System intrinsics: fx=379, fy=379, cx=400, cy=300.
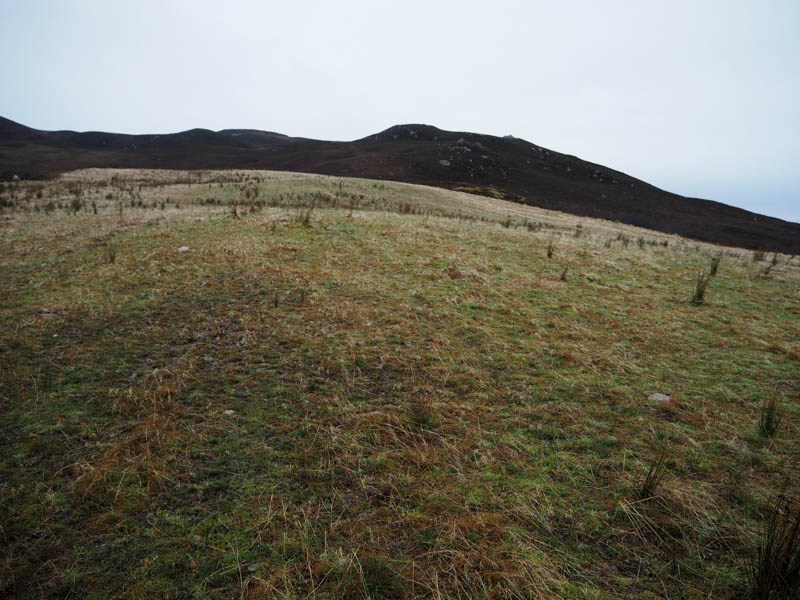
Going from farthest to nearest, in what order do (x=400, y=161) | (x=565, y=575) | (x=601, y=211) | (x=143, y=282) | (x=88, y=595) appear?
(x=400, y=161), (x=601, y=211), (x=143, y=282), (x=565, y=575), (x=88, y=595)

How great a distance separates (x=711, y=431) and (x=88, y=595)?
5.72m

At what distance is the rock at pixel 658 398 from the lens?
4.78 metres

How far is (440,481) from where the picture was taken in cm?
340

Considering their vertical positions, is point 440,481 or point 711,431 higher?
point 711,431

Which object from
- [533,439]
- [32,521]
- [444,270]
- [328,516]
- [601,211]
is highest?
[601,211]

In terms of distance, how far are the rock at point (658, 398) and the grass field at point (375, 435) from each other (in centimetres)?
7

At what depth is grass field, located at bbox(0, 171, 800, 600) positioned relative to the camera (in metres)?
2.65

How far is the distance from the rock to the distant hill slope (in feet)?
159

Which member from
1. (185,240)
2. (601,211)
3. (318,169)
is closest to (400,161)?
(318,169)

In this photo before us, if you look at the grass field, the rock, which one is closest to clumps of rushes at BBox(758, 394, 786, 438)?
the grass field

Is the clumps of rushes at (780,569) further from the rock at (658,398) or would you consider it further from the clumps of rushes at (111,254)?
the clumps of rushes at (111,254)

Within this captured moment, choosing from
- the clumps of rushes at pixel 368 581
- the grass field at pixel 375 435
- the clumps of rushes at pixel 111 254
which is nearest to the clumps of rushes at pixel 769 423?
the grass field at pixel 375 435

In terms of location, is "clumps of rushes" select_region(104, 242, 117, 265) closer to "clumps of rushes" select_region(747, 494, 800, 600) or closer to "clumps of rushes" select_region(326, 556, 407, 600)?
"clumps of rushes" select_region(326, 556, 407, 600)

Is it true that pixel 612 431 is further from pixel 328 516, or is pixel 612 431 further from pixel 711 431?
pixel 328 516
